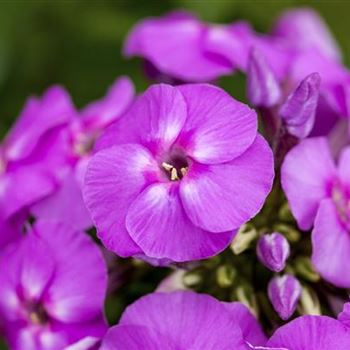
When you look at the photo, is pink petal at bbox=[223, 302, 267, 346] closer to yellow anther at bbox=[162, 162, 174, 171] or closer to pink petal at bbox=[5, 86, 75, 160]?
yellow anther at bbox=[162, 162, 174, 171]

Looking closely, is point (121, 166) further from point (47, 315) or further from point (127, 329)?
point (47, 315)

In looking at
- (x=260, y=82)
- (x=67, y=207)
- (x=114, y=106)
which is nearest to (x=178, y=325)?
(x=67, y=207)

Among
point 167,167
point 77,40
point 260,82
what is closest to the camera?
point 167,167

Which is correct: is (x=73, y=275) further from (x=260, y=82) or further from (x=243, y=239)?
(x=260, y=82)

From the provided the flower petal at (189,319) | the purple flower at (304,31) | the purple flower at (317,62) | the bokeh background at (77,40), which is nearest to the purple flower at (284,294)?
the flower petal at (189,319)

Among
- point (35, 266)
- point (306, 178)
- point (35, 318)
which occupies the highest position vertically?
point (306, 178)

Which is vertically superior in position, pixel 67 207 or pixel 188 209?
pixel 188 209

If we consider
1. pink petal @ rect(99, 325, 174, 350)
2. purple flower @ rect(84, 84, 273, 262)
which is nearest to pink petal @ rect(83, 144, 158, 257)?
purple flower @ rect(84, 84, 273, 262)
